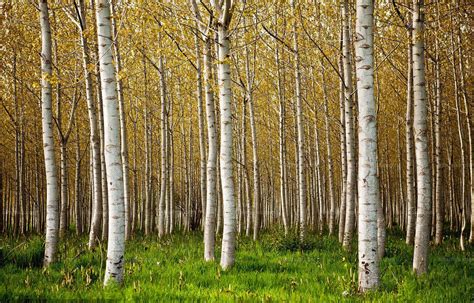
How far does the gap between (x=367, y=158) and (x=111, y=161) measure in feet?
10.2

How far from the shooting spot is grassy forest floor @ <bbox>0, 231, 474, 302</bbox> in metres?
4.61

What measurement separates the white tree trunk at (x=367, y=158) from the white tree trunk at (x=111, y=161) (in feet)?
9.45

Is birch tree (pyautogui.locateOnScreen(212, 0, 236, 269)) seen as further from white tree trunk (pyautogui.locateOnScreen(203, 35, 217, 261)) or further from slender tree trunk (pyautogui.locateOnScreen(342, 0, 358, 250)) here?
slender tree trunk (pyautogui.locateOnScreen(342, 0, 358, 250))

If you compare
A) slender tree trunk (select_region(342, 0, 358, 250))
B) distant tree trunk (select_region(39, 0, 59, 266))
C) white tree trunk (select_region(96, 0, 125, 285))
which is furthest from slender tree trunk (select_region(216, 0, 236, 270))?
slender tree trunk (select_region(342, 0, 358, 250))

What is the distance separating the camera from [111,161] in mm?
5281

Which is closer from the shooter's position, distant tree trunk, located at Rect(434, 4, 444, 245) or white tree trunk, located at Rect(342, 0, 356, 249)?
white tree trunk, located at Rect(342, 0, 356, 249)

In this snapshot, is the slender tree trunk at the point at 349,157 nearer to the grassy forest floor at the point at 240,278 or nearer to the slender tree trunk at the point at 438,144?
the grassy forest floor at the point at 240,278

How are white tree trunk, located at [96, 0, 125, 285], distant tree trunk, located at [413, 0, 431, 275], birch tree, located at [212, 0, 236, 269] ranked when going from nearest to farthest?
white tree trunk, located at [96, 0, 125, 285], distant tree trunk, located at [413, 0, 431, 275], birch tree, located at [212, 0, 236, 269]

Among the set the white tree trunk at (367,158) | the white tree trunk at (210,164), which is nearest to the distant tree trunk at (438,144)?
the white tree trunk at (367,158)

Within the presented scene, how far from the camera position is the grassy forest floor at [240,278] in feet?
15.1

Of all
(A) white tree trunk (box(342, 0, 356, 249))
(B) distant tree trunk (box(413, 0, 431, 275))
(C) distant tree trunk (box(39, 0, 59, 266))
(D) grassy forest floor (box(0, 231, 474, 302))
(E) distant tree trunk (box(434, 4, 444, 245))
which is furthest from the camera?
(E) distant tree trunk (box(434, 4, 444, 245))

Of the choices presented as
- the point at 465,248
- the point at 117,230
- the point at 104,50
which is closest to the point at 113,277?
the point at 117,230

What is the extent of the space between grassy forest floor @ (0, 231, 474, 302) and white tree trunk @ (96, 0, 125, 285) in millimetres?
315

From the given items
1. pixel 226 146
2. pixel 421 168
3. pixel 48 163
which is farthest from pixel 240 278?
pixel 48 163
